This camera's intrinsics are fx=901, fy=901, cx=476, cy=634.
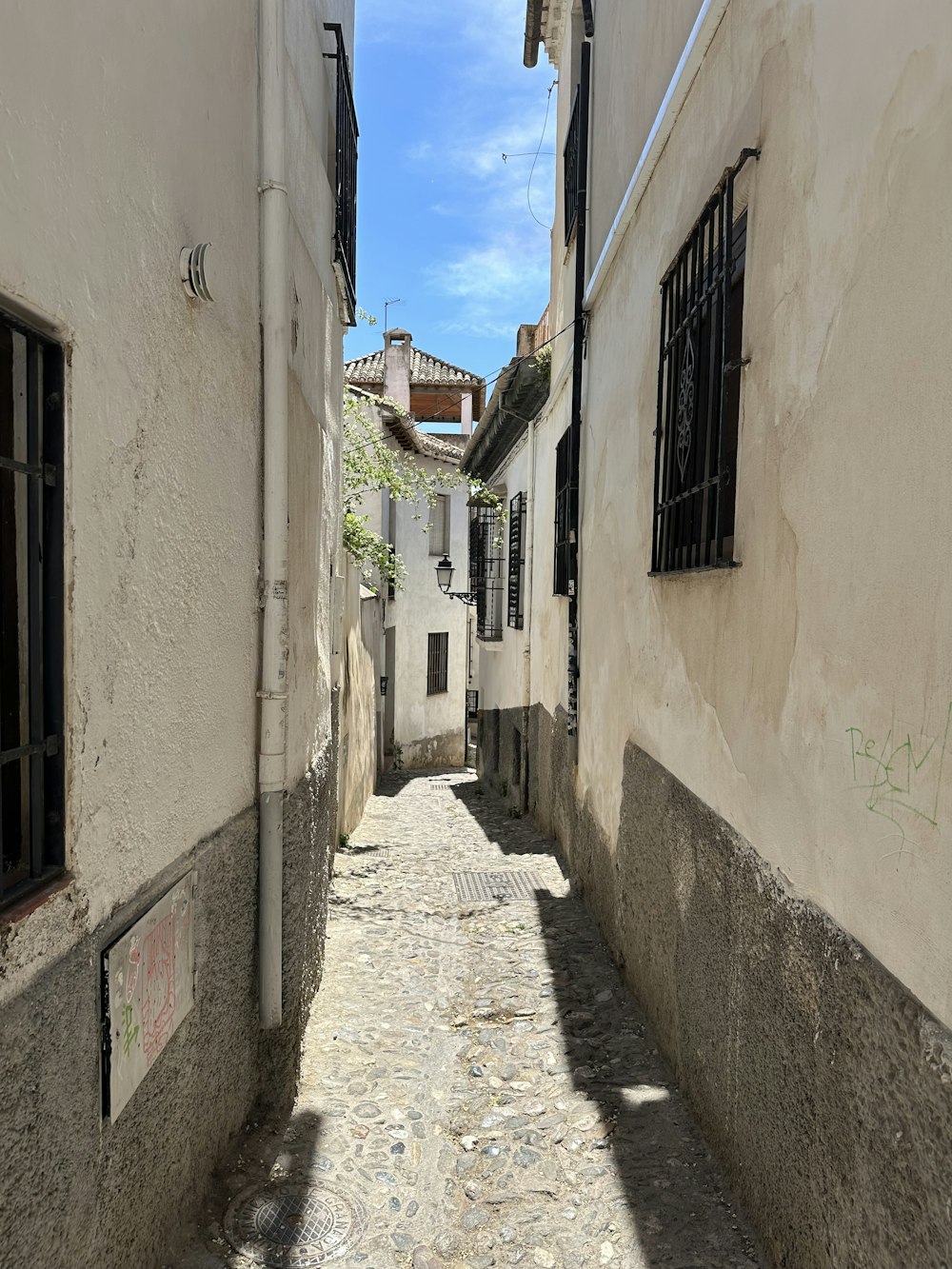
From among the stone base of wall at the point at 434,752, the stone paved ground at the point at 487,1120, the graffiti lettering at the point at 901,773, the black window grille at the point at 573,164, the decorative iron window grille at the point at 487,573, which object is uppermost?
the black window grille at the point at 573,164

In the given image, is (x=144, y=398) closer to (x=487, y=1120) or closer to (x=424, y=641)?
(x=487, y=1120)

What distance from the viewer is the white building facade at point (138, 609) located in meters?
1.74

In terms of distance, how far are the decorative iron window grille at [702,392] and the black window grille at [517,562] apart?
6609mm

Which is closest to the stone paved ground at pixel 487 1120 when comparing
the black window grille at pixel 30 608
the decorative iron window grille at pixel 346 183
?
the black window grille at pixel 30 608

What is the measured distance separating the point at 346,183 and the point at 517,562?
19.7 feet

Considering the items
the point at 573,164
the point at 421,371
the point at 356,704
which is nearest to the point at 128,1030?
the point at 573,164

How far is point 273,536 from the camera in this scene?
3.50 metres

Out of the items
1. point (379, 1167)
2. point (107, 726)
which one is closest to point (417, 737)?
point (379, 1167)

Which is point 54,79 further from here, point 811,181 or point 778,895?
point 778,895

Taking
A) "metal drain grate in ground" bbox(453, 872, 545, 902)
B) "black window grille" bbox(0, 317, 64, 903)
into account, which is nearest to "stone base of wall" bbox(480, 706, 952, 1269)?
"black window grille" bbox(0, 317, 64, 903)

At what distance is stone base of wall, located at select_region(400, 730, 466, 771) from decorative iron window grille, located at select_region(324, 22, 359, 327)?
1408cm

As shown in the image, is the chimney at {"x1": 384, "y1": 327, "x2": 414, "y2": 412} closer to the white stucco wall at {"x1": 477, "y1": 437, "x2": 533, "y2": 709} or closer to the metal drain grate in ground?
the white stucco wall at {"x1": 477, "y1": 437, "x2": 533, "y2": 709}

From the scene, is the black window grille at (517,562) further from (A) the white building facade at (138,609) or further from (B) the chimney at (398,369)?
(B) the chimney at (398,369)

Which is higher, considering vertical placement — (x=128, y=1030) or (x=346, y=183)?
(x=346, y=183)
